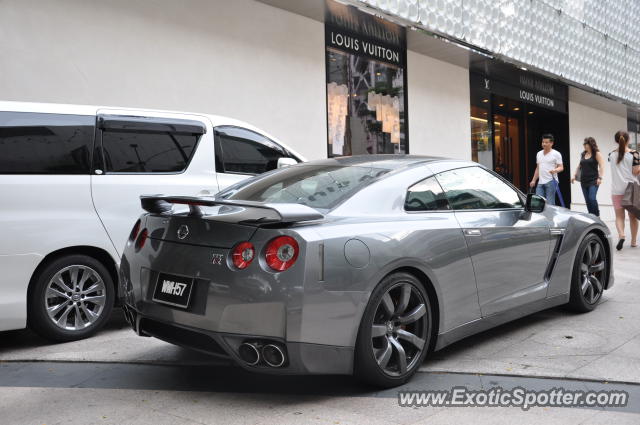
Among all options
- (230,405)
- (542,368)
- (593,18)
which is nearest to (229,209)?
(230,405)

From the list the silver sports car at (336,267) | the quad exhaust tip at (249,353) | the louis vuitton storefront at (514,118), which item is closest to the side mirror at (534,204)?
the silver sports car at (336,267)

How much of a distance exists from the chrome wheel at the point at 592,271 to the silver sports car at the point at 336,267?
3.16ft

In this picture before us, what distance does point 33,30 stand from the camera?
7.48m

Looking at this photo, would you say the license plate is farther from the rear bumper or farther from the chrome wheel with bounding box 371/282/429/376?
the chrome wheel with bounding box 371/282/429/376

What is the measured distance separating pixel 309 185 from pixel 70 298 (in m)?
2.24

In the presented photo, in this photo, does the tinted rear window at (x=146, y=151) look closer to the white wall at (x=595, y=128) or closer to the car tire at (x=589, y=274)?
the car tire at (x=589, y=274)

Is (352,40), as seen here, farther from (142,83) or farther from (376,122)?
(142,83)

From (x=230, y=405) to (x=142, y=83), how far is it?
20.8 feet

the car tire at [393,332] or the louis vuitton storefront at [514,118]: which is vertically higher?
the louis vuitton storefront at [514,118]

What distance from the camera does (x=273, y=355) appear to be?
3.03 m

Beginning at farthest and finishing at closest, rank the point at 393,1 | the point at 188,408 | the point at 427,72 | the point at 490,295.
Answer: the point at 427,72 → the point at 393,1 → the point at 490,295 → the point at 188,408

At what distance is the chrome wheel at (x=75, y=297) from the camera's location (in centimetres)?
467

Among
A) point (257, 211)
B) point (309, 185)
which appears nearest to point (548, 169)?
point (309, 185)

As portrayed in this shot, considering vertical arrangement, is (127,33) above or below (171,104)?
above
